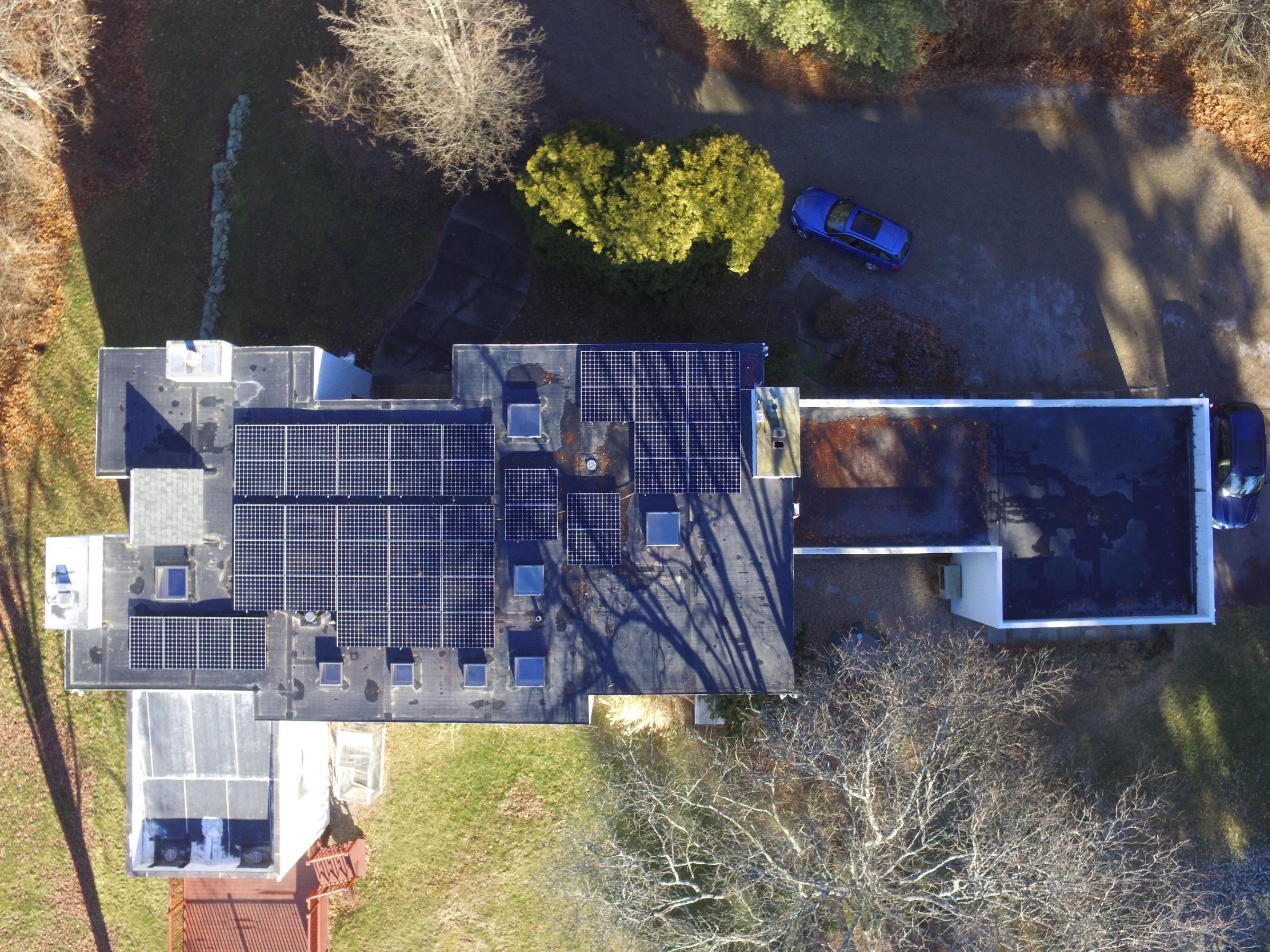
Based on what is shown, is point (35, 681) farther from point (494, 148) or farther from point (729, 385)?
point (729, 385)

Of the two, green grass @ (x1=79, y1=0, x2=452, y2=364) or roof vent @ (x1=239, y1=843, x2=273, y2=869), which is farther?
green grass @ (x1=79, y1=0, x2=452, y2=364)

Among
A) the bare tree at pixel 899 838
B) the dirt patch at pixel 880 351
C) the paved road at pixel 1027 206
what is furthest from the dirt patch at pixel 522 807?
the paved road at pixel 1027 206

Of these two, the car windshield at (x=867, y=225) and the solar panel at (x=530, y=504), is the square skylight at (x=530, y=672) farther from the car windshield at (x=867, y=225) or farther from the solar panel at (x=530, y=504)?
the car windshield at (x=867, y=225)

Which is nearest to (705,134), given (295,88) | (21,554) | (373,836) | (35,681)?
(295,88)

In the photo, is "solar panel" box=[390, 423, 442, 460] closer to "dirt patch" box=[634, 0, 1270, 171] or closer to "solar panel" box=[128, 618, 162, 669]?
"solar panel" box=[128, 618, 162, 669]

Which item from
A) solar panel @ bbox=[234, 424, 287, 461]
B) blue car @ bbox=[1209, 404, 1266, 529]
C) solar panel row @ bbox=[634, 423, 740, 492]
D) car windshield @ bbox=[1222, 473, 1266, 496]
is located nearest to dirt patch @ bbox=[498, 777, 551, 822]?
solar panel row @ bbox=[634, 423, 740, 492]
